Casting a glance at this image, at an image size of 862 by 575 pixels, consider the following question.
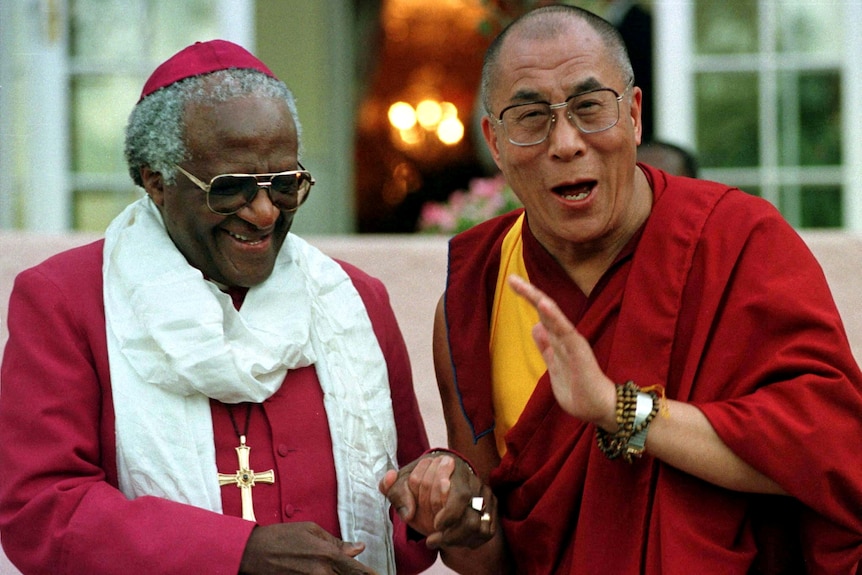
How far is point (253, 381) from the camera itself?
2.62 metres

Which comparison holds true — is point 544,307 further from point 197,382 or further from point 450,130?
point 450,130

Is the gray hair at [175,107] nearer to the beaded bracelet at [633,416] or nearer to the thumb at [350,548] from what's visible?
the thumb at [350,548]

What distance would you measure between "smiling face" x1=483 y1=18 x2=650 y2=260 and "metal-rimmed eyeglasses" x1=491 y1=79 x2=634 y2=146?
1 centimetres

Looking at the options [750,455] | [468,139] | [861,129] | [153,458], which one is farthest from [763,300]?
[468,139]

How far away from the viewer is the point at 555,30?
2.71 metres

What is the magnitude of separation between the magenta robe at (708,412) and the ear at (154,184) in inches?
34.7

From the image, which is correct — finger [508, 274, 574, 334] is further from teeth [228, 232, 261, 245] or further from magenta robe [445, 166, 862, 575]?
teeth [228, 232, 261, 245]

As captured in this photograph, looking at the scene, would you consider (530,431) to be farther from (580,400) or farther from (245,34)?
(245,34)

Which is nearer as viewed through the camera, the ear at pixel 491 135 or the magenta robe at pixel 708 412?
the magenta robe at pixel 708 412

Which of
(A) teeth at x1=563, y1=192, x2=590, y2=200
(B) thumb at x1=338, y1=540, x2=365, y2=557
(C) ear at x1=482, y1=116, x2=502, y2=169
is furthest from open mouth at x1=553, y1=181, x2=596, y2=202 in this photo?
(B) thumb at x1=338, y1=540, x2=365, y2=557

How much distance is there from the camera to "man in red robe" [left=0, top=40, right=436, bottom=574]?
2492mm

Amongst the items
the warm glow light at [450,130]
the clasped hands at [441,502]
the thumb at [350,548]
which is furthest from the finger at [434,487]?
the warm glow light at [450,130]

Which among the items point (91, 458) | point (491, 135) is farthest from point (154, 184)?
point (491, 135)

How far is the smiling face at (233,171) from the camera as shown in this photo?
2.64 m
